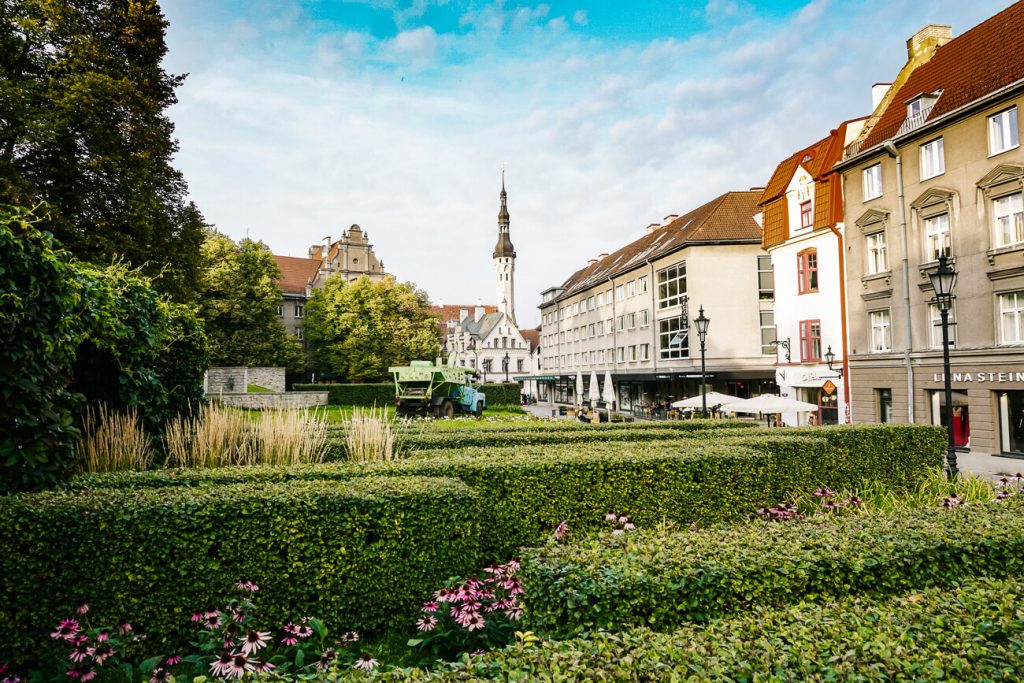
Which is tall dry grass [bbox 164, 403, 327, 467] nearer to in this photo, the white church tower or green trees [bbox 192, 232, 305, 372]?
green trees [bbox 192, 232, 305, 372]

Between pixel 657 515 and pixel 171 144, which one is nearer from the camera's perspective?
pixel 657 515

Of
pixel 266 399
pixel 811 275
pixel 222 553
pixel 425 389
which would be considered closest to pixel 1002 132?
pixel 811 275

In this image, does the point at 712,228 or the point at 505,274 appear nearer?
the point at 712,228

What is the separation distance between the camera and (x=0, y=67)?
19062 mm

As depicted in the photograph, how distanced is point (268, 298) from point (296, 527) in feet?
176

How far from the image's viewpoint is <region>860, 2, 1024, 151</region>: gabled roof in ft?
70.7

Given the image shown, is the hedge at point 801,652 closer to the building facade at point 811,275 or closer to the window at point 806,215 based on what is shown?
the building facade at point 811,275

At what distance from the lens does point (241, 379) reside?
44.3 m

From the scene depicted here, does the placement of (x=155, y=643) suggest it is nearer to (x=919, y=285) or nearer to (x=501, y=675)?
(x=501, y=675)

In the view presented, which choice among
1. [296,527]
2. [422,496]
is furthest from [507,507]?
[296,527]

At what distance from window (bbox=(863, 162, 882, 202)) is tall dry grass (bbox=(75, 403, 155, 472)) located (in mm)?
28305

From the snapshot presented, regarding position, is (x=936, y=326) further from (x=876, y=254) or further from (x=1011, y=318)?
(x=876, y=254)

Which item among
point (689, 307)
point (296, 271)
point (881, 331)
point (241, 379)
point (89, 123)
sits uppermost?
point (296, 271)

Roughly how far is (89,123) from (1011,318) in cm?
3095
